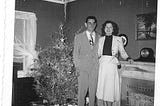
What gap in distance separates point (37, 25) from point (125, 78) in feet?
2.86

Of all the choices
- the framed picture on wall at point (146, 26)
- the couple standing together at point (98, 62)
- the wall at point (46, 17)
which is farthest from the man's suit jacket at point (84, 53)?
the framed picture on wall at point (146, 26)

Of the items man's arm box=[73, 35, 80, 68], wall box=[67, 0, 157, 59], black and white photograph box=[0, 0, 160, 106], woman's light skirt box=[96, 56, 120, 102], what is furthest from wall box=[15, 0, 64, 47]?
woman's light skirt box=[96, 56, 120, 102]

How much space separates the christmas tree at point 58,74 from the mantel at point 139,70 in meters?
0.44

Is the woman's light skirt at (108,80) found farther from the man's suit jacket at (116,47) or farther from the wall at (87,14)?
the wall at (87,14)

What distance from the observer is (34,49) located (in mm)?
1882

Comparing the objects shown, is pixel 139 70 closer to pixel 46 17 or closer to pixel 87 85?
pixel 87 85

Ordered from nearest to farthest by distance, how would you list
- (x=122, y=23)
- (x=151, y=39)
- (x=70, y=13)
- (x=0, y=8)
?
(x=0, y=8) → (x=151, y=39) → (x=122, y=23) → (x=70, y=13)

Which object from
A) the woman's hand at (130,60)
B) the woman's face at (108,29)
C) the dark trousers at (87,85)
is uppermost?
the woman's face at (108,29)

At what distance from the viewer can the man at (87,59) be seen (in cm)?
195

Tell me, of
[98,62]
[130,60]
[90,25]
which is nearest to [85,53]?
[98,62]

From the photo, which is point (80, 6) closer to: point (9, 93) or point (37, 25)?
point (37, 25)

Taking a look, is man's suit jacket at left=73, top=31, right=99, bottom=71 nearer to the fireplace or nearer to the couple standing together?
the couple standing together

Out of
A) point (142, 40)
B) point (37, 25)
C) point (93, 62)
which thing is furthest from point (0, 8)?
point (142, 40)

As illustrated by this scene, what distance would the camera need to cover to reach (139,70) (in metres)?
1.79
